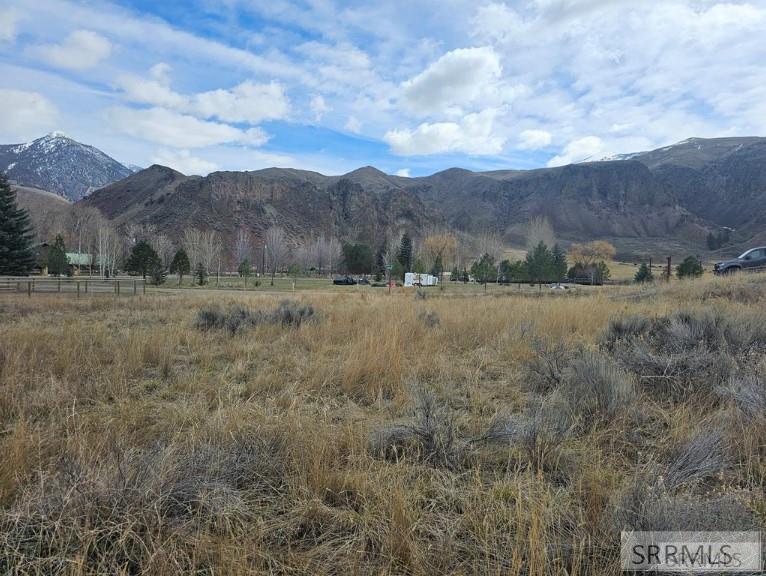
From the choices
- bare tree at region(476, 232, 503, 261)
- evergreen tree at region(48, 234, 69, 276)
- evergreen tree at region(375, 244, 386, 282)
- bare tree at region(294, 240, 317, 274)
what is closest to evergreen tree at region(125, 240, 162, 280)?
evergreen tree at region(48, 234, 69, 276)

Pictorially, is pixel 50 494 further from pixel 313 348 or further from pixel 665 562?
pixel 313 348

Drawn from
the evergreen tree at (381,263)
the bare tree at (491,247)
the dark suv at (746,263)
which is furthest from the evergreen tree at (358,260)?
the dark suv at (746,263)

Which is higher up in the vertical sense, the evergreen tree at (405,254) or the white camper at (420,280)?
the evergreen tree at (405,254)

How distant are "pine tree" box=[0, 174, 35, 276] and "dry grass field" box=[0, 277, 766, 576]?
43.3 metres

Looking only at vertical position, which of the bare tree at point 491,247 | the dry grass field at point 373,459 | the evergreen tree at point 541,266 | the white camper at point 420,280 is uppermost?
the bare tree at point 491,247

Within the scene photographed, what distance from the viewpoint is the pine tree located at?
35.6 meters

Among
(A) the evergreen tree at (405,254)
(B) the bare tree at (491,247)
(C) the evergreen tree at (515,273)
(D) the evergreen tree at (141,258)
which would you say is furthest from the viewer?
(B) the bare tree at (491,247)

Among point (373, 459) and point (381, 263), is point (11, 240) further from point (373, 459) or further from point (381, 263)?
point (381, 263)

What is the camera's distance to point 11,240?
3616 cm

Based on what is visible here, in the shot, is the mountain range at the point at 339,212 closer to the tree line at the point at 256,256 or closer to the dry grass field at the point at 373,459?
the tree line at the point at 256,256

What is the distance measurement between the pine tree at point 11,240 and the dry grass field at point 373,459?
1703 inches

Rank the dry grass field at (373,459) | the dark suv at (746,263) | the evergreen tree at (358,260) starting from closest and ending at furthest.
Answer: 1. the dry grass field at (373,459)
2. the dark suv at (746,263)
3. the evergreen tree at (358,260)

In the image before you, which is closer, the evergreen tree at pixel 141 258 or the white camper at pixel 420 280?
the evergreen tree at pixel 141 258

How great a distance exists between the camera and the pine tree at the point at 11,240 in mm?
35562
